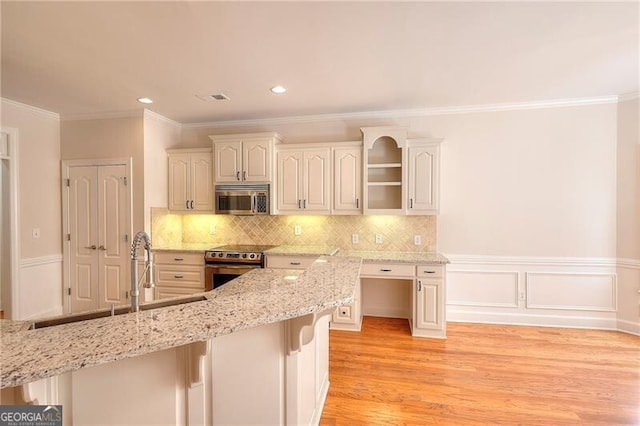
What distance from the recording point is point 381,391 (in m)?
2.40

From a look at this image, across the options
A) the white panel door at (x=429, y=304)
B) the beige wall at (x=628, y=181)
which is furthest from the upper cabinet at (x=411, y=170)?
the beige wall at (x=628, y=181)

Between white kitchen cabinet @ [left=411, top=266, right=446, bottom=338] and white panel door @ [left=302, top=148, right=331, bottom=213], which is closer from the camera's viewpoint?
white kitchen cabinet @ [left=411, top=266, right=446, bottom=338]

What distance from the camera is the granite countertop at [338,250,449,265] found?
134 inches

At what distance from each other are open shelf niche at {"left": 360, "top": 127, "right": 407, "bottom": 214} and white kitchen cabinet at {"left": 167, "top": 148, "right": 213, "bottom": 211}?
2.21 meters

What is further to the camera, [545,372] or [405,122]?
[405,122]

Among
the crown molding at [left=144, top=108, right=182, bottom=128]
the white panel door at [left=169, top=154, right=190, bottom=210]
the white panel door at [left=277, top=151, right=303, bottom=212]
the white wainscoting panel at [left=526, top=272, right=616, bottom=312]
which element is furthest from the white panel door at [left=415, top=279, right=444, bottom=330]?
the crown molding at [left=144, top=108, right=182, bottom=128]

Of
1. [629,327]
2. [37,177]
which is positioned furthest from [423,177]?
[37,177]

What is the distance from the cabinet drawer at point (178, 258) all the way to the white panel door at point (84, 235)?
0.89 metres

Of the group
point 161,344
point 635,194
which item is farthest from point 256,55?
point 635,194

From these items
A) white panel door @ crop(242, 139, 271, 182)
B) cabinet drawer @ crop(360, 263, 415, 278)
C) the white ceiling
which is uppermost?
the white ceiling

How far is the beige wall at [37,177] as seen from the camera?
3660 millimetres

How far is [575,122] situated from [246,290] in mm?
4305

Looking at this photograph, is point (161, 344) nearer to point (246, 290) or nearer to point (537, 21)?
point (246, 290)

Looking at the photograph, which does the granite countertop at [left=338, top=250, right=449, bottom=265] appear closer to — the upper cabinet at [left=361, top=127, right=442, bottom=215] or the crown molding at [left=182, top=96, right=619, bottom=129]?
the upper cabinet at [left=361, top=127, right=442, bottom=215]
